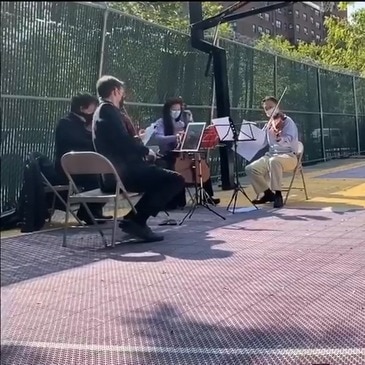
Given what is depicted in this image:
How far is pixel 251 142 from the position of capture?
851cm

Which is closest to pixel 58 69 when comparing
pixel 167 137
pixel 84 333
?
pixel 84 333

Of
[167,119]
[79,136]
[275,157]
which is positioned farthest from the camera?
[275,157]

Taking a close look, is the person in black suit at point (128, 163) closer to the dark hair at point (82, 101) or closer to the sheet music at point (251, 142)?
the dark hair at point (82, 101)

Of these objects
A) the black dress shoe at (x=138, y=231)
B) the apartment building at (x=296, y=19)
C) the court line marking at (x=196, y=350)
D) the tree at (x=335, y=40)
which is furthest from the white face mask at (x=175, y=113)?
the apartment building at (x=296, y=19)

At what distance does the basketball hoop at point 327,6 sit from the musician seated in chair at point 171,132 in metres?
5.23

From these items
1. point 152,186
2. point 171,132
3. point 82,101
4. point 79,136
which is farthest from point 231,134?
point 82,101

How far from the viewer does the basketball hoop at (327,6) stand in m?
1.62

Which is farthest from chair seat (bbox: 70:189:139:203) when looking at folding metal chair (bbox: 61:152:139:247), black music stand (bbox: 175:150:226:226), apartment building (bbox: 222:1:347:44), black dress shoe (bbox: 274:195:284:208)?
black dress shoe (bbox: 274:195:284:208)

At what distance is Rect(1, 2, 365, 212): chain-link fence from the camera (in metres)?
1.33

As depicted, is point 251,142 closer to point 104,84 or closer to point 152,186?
point 152,186

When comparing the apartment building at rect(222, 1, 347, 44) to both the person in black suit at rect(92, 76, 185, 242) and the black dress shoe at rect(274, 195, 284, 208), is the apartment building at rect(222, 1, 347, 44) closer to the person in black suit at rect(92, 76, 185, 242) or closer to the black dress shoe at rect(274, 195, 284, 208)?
the person in black suit at rect(92, 76, 185, 242)

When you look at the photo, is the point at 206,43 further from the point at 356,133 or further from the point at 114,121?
the point at 356,133

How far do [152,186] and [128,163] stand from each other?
115cm

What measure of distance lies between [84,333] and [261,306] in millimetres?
960
